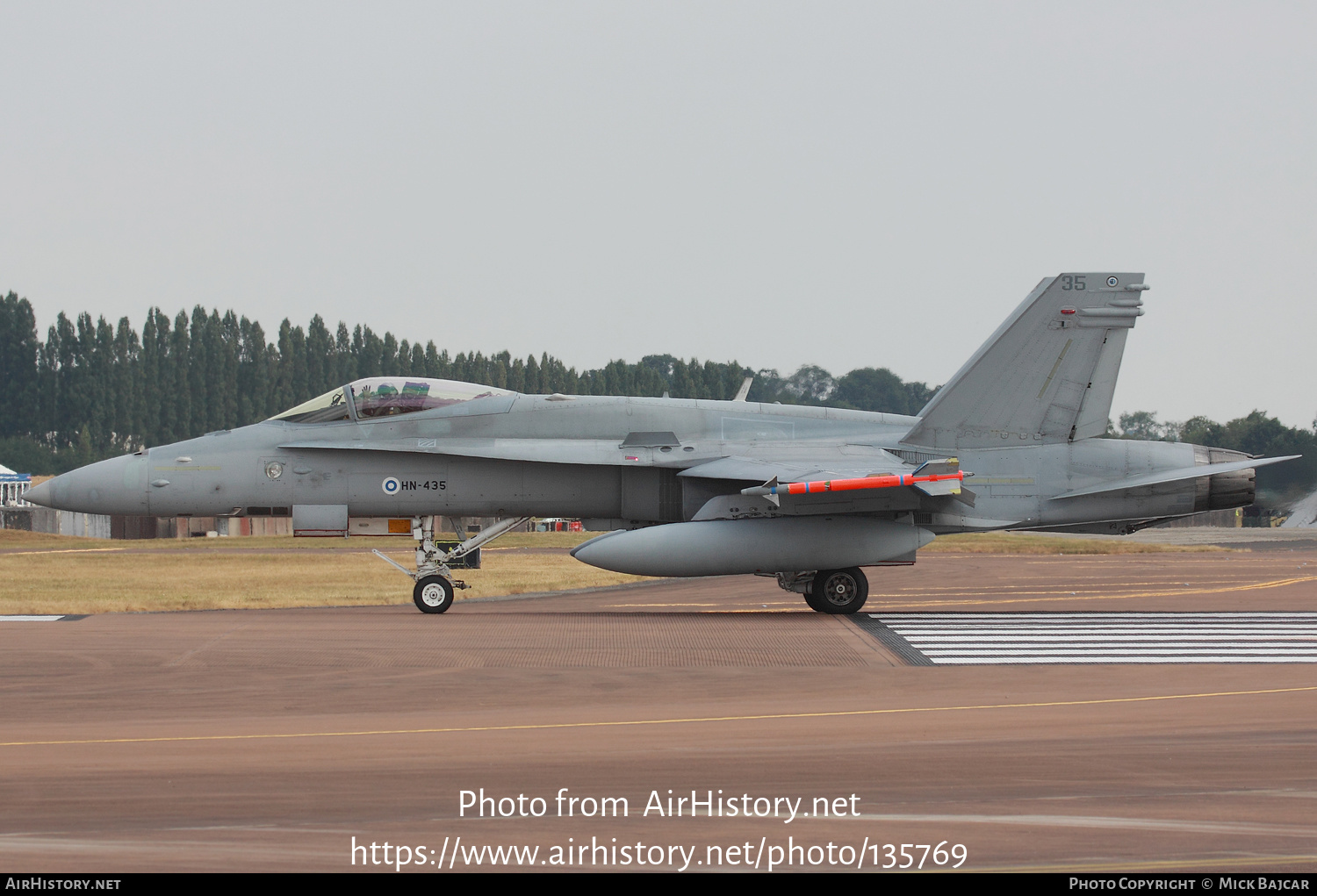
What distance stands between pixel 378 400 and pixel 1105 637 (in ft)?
31.5

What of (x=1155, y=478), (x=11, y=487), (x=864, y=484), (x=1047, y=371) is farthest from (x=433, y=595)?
(x=11, y=487)

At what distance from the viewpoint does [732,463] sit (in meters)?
15.5

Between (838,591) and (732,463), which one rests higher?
(732,463)

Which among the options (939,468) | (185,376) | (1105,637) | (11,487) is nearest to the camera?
(1105,637)

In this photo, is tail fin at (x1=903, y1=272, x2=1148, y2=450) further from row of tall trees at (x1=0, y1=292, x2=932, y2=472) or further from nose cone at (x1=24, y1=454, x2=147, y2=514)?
row of tall trees at (x1=0, y1=292, x2=932, y2=472)

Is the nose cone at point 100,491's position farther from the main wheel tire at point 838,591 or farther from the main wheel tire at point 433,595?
the main wheel tire at point 838,591

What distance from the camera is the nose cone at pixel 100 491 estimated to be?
15.5 m

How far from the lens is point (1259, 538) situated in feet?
151

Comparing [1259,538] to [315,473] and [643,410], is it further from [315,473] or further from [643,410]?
A: [315,473]

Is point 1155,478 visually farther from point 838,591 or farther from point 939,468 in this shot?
point 838,591

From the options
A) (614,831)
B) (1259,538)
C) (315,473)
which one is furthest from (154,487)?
(1259,538)

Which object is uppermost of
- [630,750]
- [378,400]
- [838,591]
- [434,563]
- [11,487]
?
[378,400]

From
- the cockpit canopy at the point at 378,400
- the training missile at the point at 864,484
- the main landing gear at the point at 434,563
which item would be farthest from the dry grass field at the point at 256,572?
the training missile at the point at 864,484

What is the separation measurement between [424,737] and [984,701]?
3924 mm
